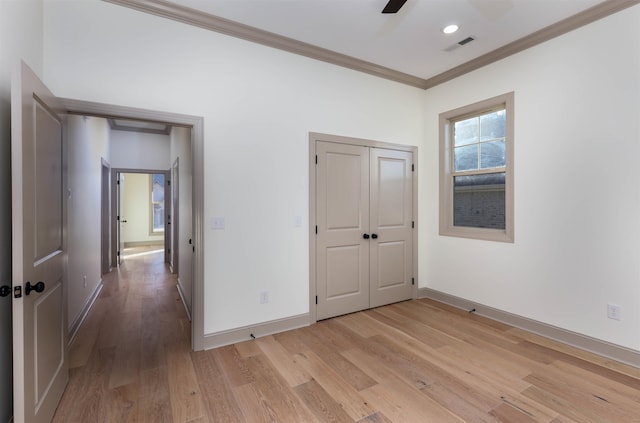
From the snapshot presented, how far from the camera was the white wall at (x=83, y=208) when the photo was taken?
10.6ft

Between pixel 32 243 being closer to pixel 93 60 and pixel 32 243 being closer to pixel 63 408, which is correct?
pixel 63 408

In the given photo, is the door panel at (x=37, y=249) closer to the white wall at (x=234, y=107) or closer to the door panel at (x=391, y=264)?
the white wall at (x=234, y=107)

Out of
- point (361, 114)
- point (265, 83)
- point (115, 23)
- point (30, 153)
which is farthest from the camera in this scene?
point (361, 114)

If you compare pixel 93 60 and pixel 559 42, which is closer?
pixel 93 60

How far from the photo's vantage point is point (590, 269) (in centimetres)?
270

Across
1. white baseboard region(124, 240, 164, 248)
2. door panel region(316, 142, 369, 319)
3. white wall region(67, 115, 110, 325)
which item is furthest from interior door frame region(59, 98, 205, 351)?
white baseboard region(124, 240, 164, 248)

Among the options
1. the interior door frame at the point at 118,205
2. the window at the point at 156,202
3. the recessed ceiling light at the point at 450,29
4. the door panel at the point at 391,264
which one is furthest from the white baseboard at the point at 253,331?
the window at the point at 156,202

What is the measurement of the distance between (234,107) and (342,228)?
69.5 inches

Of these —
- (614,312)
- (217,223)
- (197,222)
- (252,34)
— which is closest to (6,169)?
(197,222)

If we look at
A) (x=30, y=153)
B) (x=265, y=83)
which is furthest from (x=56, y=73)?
(x=265, y=83)

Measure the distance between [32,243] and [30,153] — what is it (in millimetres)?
472

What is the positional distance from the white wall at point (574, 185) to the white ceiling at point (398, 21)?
345 mm

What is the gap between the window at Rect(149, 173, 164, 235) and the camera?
399 inches

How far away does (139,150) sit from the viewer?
253 inches
